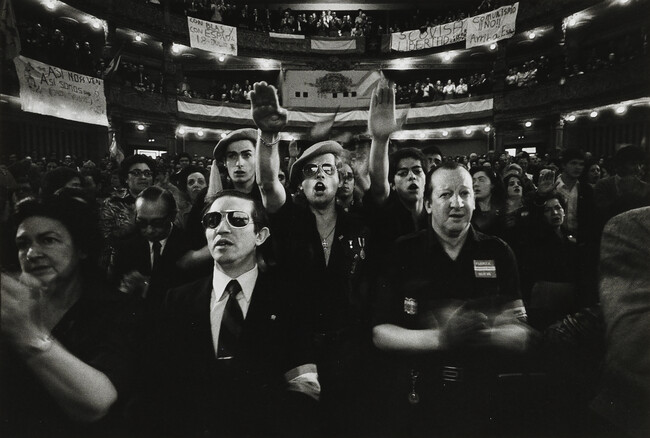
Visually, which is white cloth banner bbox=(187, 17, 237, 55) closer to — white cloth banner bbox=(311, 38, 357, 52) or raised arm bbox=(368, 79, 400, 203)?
white cloth banner bbox=(311, 38, 357, 52)

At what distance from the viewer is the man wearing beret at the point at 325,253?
235 cm

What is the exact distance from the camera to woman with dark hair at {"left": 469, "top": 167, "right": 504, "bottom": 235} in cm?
318

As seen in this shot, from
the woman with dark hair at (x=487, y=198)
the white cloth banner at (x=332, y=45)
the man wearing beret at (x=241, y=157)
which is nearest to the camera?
the man wearing beret at (x=241, y=157)

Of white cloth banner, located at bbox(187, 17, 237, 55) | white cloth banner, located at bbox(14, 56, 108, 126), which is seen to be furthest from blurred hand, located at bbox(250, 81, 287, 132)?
white cloth banner, located at bbox(187, 17, 237, 55)

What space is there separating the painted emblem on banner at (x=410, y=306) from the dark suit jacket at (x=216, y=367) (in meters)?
0.53

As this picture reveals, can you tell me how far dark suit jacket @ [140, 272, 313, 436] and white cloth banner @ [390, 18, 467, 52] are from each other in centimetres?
1587

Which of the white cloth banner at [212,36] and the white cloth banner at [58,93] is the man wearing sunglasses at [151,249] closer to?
the white cloth banner at [58,93]

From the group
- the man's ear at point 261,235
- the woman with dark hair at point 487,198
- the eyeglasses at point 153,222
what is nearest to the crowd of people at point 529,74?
the woman with dark hair at point 487,198

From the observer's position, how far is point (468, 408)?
207 cm

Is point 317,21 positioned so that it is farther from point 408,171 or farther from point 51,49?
point 408,171

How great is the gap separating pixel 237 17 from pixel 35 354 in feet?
74.3

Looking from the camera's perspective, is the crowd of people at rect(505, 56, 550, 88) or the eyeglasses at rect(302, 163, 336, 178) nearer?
the eyeglasses at rect(302, 163, 336, 178)

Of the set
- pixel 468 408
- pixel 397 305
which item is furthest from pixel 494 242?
pixel 468 408

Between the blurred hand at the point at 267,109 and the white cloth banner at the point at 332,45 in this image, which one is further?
the white cloth banner at the point at 332,45
